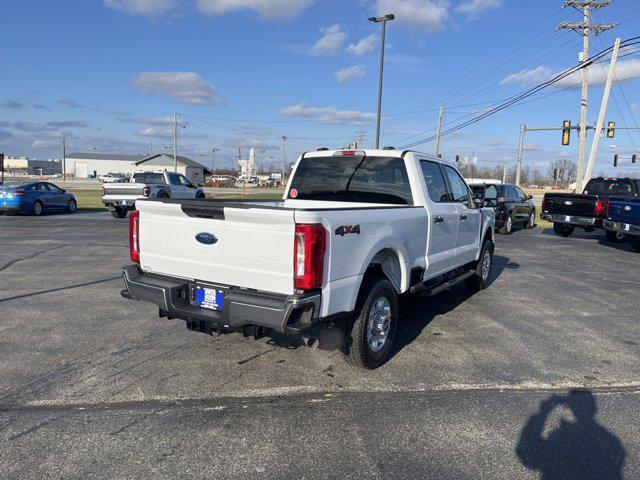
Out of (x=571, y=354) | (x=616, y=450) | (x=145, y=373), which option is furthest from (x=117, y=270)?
(x=616, y=450)

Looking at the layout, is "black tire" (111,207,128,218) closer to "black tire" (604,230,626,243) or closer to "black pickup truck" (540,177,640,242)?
"black pickup truck" (540,177,640,242)

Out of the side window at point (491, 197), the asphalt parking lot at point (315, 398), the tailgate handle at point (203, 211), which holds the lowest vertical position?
the asphalt parking lot at point (315, 398)

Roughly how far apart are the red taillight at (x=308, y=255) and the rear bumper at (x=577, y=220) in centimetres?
1409

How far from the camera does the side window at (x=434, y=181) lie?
5891 millimetres

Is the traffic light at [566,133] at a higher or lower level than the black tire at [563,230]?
higher

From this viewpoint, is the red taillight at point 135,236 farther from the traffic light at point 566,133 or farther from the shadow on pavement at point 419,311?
the traffic light at point 566,133

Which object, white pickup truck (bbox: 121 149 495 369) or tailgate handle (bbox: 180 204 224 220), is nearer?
white pickup truck (bbox: 121 149 495 369)

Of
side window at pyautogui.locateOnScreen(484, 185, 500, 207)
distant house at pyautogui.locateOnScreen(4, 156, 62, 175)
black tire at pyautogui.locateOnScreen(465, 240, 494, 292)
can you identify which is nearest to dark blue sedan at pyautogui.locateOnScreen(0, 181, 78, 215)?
side window at pyautogui.locateOnScreen(484, 185, 500, 207)

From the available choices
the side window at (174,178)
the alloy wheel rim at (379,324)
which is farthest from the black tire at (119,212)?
the alloy wheel rim at (379,324)

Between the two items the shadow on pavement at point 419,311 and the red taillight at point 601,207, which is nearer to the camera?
the shadow on pavement at point 419,311

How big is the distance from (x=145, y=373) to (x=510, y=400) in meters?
3.06

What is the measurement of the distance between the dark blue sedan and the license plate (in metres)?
18.7

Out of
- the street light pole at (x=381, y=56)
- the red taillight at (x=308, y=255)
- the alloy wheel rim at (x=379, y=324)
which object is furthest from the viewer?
the street light pole at (x=381, y=56)

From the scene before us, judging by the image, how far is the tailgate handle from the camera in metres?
3.96
